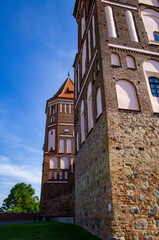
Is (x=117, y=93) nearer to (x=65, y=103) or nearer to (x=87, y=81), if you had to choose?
(x=87, y=81)

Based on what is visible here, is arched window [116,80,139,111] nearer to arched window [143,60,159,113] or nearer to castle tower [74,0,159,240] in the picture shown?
castle tower [74,0,159,240]

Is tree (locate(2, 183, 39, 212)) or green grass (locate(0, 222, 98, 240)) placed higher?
tree (locate(2, 183, 39, 212))

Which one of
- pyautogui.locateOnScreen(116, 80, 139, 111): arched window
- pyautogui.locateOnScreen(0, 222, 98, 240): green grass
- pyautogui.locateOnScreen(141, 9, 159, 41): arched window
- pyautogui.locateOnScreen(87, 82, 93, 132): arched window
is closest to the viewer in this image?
pyautogui.locateOnScreen(0, 222, 98, 240): green grass

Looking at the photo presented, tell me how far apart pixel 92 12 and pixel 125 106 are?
Result: 7067mm

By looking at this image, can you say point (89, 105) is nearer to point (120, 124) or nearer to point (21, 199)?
point (120, 124)

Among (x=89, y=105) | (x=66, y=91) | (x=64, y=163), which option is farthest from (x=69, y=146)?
(x=89, y=105)

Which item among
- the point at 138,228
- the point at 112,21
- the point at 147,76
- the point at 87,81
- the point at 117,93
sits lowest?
the point at 138,228

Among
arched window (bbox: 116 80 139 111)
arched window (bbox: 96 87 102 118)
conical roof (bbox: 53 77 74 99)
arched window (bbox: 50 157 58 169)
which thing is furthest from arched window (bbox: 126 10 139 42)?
conical roof (bbox: 53 77 74 99)

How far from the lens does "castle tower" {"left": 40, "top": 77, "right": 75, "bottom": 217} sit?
20094 millimetres

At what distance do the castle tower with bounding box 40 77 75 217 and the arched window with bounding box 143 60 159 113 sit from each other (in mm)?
15099

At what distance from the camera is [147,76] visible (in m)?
9.71

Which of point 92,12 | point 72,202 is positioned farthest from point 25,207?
point 92,12

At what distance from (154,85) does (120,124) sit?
312 cm

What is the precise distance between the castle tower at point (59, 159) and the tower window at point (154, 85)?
596 inches
